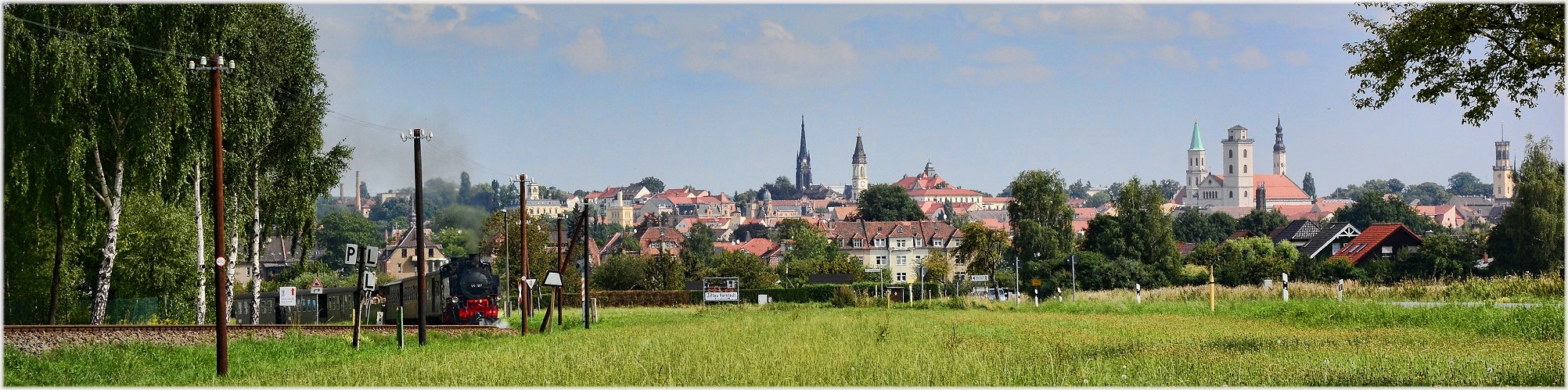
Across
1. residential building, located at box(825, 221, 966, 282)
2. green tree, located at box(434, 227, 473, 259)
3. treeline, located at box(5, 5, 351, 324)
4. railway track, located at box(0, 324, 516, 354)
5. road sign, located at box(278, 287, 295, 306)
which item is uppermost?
treeline, located at box(5, 5, 351, 324)

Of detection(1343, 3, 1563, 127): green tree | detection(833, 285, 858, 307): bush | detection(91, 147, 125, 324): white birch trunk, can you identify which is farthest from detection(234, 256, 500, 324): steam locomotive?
detection(1343, 3, 1563, 127): green tree

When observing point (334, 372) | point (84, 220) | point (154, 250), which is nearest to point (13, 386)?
point (334, 372)

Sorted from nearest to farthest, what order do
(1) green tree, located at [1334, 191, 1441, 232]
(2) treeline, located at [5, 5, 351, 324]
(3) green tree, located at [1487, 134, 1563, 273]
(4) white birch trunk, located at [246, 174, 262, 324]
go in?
(2) treeline, located at [5, 5, 351, 324]
(4) white birch trunk, located at [246, 174, 262, 324]
(3) green tree, located at [1487, 134, 1563, 273]
(1) green tree, located at [1334, 191, 1441, 232]

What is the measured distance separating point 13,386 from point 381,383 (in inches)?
254

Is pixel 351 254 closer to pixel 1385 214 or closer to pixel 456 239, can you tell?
pixel 456 239

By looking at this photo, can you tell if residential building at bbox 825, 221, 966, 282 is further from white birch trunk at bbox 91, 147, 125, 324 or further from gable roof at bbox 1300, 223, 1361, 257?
white birch trunk at bbox 91, 147, 125, 324

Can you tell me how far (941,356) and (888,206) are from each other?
503 feet

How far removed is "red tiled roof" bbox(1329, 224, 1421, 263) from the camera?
76.5 m

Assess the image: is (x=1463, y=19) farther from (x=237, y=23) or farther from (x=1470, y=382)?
(x=237, y=23)

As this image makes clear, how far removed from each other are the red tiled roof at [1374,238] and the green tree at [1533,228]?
5454 millimetres

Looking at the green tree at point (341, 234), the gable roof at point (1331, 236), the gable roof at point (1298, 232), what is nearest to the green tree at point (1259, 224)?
the gable roof at point (1298, 232)

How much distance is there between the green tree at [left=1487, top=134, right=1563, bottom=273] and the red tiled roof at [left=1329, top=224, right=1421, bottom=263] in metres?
5.45

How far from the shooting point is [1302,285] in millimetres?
41844

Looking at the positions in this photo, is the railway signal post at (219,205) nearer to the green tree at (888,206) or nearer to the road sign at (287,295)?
the road sign at (287,295)
